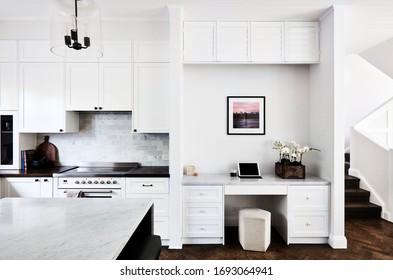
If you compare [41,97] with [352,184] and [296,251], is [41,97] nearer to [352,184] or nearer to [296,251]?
[296,251]

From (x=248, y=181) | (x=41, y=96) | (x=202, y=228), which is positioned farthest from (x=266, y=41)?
(x=41, y=96)

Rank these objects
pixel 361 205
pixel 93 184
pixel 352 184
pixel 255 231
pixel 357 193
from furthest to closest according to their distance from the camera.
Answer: pixel 352 184 < pixel 357 193 < pixel 361 205 < pixel 93 184 < pixel 255 231

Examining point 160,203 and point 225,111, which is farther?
point 225,111

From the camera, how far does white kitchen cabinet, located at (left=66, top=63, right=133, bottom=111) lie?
308 cm

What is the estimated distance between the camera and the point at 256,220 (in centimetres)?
274

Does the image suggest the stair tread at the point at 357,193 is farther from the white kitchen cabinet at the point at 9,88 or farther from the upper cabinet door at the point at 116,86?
the white kitchen cabinet at the point at 9,88

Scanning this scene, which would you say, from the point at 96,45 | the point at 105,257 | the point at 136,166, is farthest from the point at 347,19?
the point at 105,257

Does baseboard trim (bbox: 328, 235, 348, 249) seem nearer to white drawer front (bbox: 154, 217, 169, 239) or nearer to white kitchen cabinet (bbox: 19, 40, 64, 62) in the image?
white drawer front (bbox: 154, 217, 169, 239)

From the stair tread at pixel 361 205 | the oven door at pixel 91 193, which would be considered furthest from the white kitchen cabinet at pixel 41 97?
the stair tread at pixel 361 205

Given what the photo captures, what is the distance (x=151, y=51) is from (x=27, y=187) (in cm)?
215

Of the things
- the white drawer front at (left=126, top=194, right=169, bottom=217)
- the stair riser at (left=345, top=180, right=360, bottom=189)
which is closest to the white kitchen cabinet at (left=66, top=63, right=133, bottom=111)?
the white drawer front at (left=126, top=194, right=169, bottom=217)

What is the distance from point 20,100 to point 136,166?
1635mm

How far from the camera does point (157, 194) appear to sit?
2.87 metres

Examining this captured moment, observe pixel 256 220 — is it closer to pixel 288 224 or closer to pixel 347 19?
pixel 288 224
